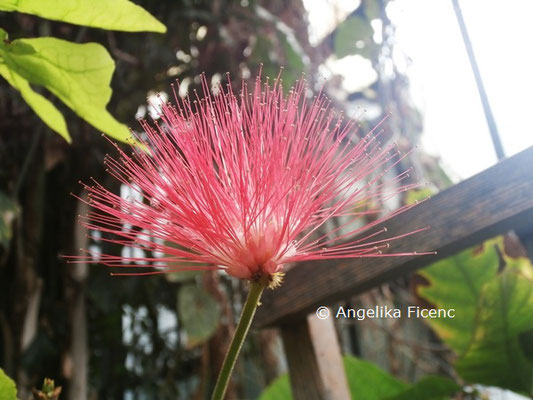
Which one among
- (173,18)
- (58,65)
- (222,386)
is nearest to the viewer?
(222,386)

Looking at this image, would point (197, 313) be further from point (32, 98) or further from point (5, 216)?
point (32, 98)

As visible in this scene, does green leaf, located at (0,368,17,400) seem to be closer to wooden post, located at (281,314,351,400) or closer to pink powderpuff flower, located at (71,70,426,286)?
pink powderpuff flower, located at (71,70,426,286)

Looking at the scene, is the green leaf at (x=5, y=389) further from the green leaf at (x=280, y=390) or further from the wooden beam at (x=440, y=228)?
the green leaf at (x=280, y=390)

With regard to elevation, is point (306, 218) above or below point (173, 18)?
below

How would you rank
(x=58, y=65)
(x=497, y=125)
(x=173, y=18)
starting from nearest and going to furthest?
(x=58, y=65) < (x=497, y=125) < (x=173, y=18)

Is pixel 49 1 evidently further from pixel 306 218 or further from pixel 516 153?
pixel 516 153

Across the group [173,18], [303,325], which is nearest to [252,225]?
[303,325]
